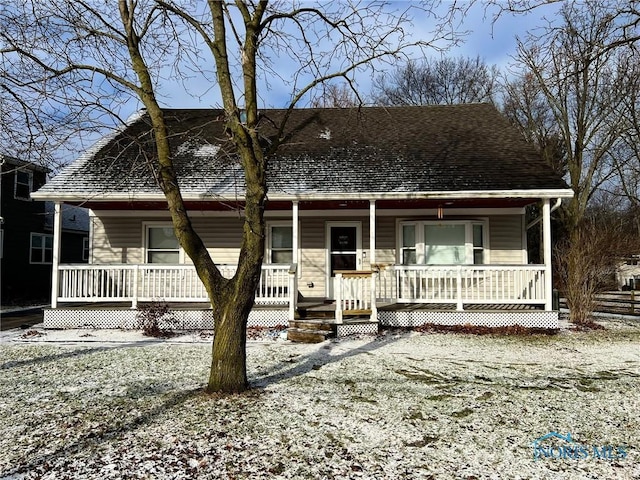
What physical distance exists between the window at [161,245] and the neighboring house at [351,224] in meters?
0.04

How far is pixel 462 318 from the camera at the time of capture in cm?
1015

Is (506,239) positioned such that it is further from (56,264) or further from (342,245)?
(56,264)

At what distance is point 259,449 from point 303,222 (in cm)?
886

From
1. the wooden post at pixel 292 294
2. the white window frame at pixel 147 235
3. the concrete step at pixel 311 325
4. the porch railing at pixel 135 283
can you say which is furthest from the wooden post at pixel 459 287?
the white window frame at pixel 147 235

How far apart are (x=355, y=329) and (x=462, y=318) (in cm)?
250

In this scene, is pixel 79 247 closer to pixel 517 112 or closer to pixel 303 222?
pixel 303 222

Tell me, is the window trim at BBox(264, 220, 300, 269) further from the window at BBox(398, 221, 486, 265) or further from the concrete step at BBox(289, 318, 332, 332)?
the concrete step at BBox(289, 318, 332, 332)

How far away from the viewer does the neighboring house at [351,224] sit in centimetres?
1023

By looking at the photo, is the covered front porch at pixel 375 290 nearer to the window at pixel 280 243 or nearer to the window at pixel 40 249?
the window at pixel 280 243

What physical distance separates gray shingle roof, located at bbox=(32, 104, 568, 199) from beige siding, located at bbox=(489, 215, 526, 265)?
1.63 m

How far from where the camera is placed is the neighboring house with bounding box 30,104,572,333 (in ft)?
33.6

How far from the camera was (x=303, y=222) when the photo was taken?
12.6 m

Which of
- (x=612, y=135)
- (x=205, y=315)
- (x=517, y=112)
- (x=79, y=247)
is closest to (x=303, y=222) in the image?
(x=205, y=315)

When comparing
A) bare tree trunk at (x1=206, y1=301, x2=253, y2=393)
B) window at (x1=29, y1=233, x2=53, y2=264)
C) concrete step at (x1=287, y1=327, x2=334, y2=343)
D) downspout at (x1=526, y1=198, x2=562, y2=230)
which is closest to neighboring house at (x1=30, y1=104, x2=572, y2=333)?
downspout at (x1=526, y1=198, x2=562, y2=230)
